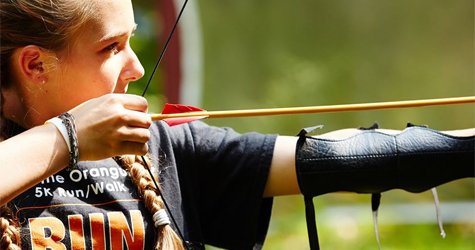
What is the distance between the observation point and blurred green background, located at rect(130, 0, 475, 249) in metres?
3.18

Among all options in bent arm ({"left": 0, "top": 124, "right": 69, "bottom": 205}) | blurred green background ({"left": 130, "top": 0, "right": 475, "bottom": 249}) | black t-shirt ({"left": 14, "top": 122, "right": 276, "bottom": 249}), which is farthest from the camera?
blurred green background ({"left": 130, "top": 0, "right": 475, "bottom": 249})

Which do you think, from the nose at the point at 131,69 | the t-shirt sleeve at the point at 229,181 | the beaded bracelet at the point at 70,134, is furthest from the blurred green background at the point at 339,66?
the beaded bracelet at the point at 70,134

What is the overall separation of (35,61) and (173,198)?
1.01 feet

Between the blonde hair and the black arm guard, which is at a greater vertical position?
the blonde hair

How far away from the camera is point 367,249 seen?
2961 millimetres

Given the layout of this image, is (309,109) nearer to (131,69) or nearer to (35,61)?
(131,69)

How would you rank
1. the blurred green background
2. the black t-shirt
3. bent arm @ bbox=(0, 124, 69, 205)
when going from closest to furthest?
bent arm @ bbox=(0, 124, 69, 205), the black t-shirt, the blurred green background

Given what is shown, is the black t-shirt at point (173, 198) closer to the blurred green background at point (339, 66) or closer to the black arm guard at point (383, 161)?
the black arm guard at point (383, 161)

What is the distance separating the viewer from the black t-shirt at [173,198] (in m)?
1.36

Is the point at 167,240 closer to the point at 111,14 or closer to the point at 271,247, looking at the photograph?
the point at 111,14

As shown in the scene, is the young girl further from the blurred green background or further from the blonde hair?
the blurred green background

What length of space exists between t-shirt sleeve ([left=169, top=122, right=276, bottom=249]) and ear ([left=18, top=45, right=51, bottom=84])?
9.6 inches

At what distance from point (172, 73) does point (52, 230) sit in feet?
6.61

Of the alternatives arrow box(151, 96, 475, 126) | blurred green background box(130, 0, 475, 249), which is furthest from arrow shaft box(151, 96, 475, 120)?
blurred green background box(130, 0, 475, 249)
